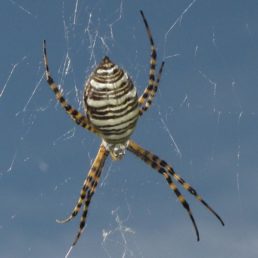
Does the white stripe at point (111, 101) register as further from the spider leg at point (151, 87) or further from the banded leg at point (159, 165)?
the banded leg at point (159, 165)

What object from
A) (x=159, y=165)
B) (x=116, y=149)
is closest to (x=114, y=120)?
(x=116, y=149)

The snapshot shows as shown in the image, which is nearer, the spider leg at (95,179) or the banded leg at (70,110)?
the banded leg at (70,110)

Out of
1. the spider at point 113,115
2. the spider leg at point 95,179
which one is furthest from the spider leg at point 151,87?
the spider leg at point 95,179

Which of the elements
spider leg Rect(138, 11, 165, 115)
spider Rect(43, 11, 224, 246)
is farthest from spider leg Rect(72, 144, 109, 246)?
spider leg Rect(138, 11, 165, 115)

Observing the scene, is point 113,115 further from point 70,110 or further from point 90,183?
point 90,183

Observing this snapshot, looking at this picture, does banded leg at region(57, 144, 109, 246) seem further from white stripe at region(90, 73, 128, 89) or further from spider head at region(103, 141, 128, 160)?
white stripe at region(90, 73, 128, 89)

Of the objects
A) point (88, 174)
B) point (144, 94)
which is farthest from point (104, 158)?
point (144, 94)
